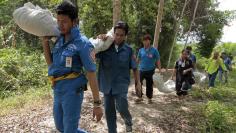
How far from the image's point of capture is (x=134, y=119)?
7.14 metres

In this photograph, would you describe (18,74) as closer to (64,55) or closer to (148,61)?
(148,61)

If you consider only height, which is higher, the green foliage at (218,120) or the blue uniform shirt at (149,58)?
the blue uniform shirt at (149,58)

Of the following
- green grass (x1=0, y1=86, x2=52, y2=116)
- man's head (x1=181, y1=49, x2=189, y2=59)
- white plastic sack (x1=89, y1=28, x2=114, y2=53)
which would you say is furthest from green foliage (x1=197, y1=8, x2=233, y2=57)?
white plastic sack (x1=89, y1=28, x2=114, y2=53)

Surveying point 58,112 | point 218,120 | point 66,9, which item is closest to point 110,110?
point 58,112

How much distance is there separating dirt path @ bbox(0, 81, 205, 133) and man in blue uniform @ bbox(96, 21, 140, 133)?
1071mm

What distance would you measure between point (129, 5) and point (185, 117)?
336 inches

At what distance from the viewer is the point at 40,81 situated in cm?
1115

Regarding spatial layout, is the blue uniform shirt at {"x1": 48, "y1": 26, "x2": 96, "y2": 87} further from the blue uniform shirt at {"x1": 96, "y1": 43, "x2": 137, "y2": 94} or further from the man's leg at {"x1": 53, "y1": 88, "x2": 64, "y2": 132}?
the blue uniform shirt at {"x1": 96, "y1": 43, "x2": 137, "y2": 94}

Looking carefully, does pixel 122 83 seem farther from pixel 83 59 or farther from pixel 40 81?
pixel 40 81

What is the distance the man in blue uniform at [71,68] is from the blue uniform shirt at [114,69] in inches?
52.5

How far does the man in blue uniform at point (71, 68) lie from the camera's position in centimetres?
356

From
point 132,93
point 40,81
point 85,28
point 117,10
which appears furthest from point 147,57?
point 85,28

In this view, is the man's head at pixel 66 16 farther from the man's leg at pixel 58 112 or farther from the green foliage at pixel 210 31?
the green foliage at pixel 210 31

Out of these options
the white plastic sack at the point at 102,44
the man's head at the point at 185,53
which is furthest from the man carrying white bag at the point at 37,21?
the man's head at the point at 185,53
